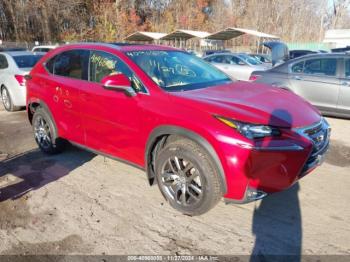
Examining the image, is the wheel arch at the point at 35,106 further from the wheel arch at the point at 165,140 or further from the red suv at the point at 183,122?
the wheel arch at the point at 165,140

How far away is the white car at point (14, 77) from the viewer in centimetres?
809

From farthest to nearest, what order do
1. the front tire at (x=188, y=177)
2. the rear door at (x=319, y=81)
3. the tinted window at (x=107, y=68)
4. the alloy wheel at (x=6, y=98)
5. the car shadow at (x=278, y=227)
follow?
the alloy wheel at (x=6, y=98)
the rear door at (x=319, y=81)
the tinted window at (x=107, y=68)
the front tire at (x=188, y=177)
the car shadow at (x=278, y=227)

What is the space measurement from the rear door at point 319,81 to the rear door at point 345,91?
89mm

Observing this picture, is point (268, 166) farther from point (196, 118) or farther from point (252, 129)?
point (196, 118)

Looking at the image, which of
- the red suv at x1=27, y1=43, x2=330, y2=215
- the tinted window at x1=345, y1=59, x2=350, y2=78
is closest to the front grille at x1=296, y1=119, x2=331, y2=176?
the red suv at x1=27, y1=43, x2=330, y2=215

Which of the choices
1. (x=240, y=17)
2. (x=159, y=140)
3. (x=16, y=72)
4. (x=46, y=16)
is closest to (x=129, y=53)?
(x=159, y=140)

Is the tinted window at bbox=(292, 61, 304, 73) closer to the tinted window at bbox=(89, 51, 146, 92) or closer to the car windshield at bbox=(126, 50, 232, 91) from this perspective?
the car windshield at bbox=(126, 50, 232, 91)

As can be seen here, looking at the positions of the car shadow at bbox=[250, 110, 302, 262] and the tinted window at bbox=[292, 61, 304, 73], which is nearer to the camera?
the car shadow at bbox=[250, 110, 302, 262]

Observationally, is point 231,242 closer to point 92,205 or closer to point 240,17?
point 92,205

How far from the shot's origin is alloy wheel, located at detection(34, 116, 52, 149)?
5086 mm

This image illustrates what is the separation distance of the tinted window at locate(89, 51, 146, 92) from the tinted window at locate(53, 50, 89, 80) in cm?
16

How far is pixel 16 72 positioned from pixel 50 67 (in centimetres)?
384

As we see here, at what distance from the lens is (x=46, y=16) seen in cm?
3388

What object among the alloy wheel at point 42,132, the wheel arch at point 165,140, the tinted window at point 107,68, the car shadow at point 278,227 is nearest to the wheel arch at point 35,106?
the alloy wheel at point 42,132
